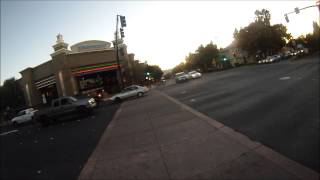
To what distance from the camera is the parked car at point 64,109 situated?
66.8 ft

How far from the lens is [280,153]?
255 inches

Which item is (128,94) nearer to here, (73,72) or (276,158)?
(73,72)

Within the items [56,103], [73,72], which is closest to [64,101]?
[56,103]

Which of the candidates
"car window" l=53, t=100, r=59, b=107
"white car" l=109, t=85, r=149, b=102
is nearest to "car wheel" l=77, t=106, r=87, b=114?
"car window" l=53, t=100, r=59, b=107

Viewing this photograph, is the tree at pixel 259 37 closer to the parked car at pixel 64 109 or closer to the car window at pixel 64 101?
the parked car at pixel 64 109

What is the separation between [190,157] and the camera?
22.4 feet

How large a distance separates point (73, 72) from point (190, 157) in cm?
4183

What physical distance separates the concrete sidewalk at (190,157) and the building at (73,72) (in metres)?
36.3

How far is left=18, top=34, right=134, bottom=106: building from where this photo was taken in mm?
45344

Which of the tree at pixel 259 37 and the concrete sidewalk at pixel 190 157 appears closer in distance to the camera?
the concrete sidewalk at pixel 190 157

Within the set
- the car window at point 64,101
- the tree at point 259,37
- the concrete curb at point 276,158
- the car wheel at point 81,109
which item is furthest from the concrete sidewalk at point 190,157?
the tree at point 259,37

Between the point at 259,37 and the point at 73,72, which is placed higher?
the point at 259,37

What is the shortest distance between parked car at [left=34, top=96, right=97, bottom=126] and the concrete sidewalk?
10830mm

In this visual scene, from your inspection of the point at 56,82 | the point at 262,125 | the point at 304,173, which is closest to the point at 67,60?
the point at 56,82
